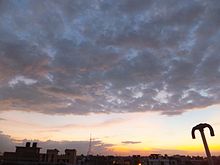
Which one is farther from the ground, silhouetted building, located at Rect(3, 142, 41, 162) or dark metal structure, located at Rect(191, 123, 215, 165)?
silhouetted building, located at Rect(3, 142, 41, 162)

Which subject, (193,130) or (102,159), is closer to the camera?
(193,130)

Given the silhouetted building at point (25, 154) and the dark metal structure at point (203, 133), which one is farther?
the silhouetted building at point (25, 154)

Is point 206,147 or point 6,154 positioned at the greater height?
point 6,154

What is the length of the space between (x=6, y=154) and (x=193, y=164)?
226ft

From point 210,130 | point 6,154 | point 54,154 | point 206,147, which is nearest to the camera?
point 206,147

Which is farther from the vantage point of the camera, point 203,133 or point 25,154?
point 25,154

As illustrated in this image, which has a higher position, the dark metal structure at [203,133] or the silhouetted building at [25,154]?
the silhouetted building at [25,154]

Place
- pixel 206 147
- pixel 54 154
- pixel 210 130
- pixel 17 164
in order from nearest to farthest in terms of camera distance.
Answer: pixel 206 147 → pixel 210 130 → pixel 17 164 → pixel 54 154

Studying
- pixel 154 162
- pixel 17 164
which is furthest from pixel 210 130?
pixel 154 162

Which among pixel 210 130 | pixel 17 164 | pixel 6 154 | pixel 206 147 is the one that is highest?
pixel 6 154

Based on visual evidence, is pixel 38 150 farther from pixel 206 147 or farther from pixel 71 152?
pixel 206 147

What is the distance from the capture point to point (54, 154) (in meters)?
81.0

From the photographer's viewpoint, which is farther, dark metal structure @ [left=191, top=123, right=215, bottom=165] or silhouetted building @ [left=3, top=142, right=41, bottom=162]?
silhouetted building @ [left=3, top=142, right=41, bottom=162]

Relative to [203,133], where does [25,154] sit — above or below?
above
